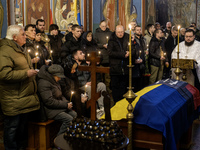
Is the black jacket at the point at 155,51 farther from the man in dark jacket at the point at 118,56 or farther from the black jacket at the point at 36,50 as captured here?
the black jacket at the point at 36,50

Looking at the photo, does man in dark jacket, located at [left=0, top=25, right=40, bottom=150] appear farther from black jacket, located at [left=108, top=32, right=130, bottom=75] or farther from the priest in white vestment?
the priest in white vestment

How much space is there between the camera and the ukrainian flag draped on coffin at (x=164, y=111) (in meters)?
3.10

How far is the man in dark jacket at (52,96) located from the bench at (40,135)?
0.16 metres

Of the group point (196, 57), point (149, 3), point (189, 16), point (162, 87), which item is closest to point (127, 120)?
point (162, 87)

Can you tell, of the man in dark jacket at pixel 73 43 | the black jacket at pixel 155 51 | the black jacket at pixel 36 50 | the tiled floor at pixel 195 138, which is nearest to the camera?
the tiled floor at pixel 195 138

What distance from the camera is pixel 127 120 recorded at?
3.26m

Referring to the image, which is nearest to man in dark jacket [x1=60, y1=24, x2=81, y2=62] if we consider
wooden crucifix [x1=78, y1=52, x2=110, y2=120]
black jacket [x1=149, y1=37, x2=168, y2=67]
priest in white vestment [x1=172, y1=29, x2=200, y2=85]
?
black jacket [x1=149, y1=37, x2=168, y2=67]

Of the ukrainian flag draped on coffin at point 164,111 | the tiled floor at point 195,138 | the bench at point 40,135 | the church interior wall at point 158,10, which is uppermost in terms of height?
the church interior wall at point 158,10

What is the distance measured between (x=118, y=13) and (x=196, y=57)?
587cm

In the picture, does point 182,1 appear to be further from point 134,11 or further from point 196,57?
point 196,57

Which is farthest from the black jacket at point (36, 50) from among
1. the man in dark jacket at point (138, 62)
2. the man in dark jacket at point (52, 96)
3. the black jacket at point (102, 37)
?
the black jacket at point (102, 37)

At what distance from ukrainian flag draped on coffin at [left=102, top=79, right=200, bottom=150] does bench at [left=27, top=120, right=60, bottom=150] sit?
130 cm

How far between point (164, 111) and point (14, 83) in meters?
1.90

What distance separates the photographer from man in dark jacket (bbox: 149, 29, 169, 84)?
766cm
